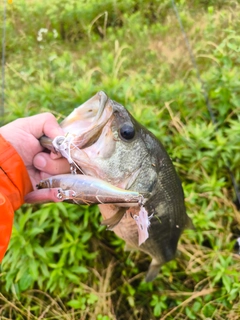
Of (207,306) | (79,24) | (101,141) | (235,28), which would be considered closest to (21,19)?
(79,24)

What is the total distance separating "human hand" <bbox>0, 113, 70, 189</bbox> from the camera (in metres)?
1.60

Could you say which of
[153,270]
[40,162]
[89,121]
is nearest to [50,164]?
[40,162]

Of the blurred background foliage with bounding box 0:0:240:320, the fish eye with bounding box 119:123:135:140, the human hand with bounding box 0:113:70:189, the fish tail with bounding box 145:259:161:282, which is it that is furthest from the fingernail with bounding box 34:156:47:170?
the fish tail with bounding box 145:259:161:282

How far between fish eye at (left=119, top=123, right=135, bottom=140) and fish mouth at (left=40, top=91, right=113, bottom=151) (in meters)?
0.09

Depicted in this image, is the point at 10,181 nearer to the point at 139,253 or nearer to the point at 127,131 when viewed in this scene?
the point at 127,131

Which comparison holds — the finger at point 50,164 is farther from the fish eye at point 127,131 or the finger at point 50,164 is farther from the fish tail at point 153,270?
the fish tail at point 153,270

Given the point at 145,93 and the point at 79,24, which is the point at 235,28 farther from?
the point at 79,24

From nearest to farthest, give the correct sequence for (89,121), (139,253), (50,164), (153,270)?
(89,121) < (50,164) < (153,270) < (139,253)

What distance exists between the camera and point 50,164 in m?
1.62

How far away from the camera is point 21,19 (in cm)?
503

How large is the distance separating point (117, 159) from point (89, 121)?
0.22 meters

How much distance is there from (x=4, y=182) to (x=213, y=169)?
170 cm

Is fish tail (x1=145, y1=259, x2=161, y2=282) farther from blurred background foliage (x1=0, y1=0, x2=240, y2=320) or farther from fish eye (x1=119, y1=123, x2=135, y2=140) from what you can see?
fish eye (x1=119, y1=123, x2=135, y2=140)

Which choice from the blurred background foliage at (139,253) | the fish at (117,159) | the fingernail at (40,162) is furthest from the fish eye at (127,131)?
the blurred background foliage at (139,253)
